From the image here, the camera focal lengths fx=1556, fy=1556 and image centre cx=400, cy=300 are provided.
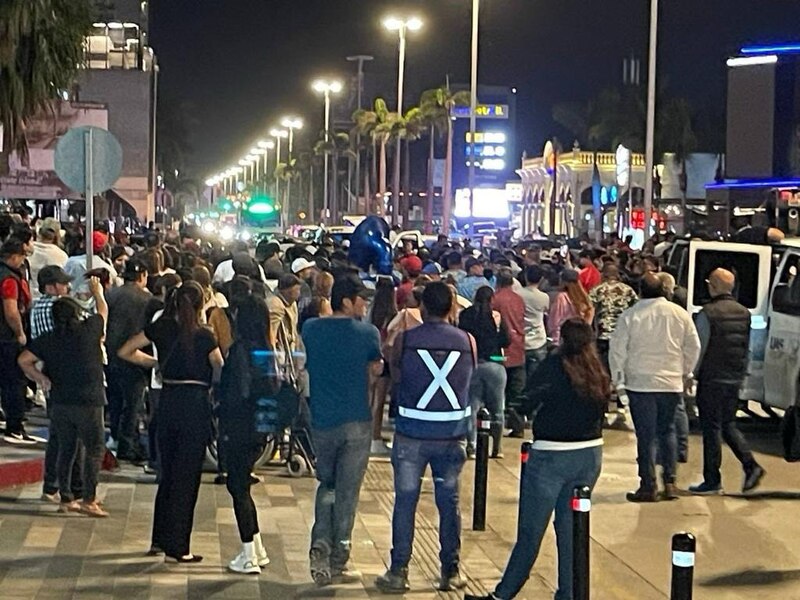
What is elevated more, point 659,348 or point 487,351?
point 659,348

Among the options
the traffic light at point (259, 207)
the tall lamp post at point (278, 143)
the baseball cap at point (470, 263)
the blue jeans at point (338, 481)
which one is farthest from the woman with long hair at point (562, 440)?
the tall lamp post at point (278, 143)

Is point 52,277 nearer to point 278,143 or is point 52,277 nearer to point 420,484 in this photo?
point 420,484

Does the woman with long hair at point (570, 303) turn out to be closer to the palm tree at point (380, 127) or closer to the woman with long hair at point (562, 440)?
the woman with long hair at point (562, 440)

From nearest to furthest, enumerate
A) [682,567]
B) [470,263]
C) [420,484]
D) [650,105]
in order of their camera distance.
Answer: [682,567], [420,484], [470,263], [650,105]

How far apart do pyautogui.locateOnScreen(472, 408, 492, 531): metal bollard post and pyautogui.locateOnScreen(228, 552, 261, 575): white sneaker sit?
2.26m

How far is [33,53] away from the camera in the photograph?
21969mm

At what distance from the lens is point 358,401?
9.55 metres

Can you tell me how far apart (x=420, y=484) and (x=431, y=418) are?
450 mm

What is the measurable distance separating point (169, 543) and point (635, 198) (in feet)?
230

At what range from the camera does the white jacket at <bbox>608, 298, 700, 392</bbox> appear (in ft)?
41.8

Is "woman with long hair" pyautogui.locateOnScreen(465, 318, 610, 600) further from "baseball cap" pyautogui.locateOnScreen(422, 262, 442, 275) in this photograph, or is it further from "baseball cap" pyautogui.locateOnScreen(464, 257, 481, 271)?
"baseball cap" pyautogui.locateOnScreen(422, 262, 442, 275)

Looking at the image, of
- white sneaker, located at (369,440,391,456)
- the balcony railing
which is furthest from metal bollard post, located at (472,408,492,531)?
the balcony railing

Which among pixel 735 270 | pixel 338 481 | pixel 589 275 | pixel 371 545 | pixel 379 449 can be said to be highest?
pixel 735 270

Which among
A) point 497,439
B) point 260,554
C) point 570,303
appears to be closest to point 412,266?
point 570,303
